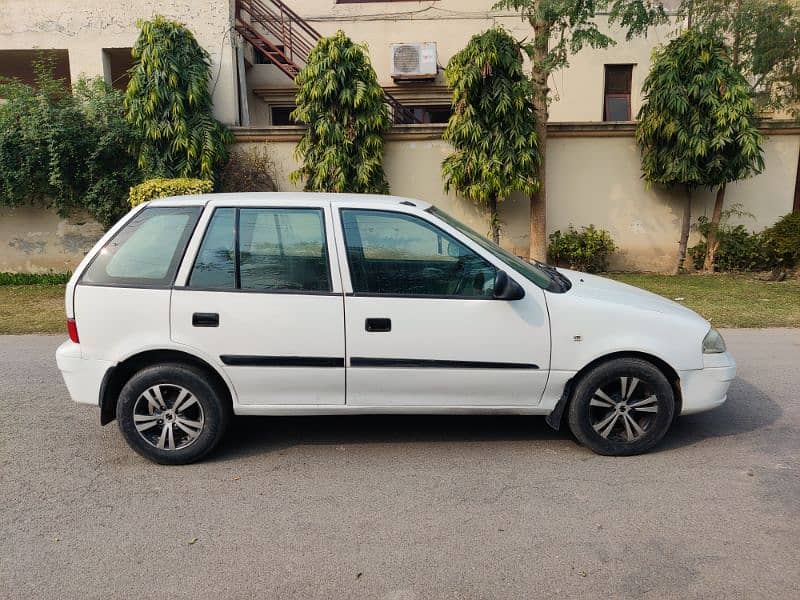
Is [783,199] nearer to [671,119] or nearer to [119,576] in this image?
[671,119]

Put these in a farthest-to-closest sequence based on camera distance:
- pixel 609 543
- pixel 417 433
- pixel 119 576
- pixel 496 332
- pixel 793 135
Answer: pixel 793 135 < pixel 417 433 < pixel 496 332 < pixel 609 543 < pixel 119 576

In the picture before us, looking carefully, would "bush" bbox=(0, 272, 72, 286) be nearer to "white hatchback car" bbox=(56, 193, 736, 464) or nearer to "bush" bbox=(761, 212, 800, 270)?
"white hatchback car" bbox=(56, 193, 736, 464)

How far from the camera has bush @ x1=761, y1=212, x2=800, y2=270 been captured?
1127 cm

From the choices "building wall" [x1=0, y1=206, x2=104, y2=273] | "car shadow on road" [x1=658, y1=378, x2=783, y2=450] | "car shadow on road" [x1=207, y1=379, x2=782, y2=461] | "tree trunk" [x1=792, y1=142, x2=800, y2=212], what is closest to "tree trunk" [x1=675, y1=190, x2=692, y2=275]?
"tree trunk" [x1=792, y1=142, x2=800, y2=212]

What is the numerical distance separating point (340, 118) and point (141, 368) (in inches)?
315

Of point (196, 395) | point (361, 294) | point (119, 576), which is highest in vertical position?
point (361, 294)

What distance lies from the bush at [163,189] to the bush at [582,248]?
6.51 meters

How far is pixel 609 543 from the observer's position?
3.26m

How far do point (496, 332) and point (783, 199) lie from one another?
35.2 ft

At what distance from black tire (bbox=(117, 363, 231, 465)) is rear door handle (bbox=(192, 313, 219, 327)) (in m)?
0.32

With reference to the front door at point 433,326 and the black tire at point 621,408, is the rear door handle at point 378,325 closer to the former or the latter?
the front door at point 433,326

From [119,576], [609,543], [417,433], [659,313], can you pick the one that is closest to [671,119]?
[659,313]

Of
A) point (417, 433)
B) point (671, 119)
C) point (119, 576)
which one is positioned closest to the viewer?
point (119, 576)

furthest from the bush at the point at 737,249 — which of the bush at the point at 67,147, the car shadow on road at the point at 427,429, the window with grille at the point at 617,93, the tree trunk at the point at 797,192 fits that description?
the bush at the point at 67,147
